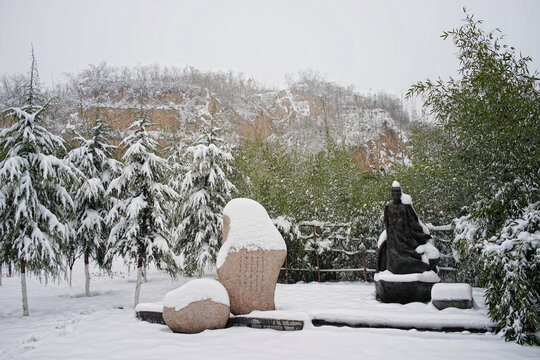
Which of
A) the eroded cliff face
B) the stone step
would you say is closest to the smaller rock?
the stone step

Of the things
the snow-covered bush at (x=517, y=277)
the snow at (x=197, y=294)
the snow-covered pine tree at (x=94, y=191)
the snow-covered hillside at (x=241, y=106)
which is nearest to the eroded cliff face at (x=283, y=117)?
the snow-covered hillside at (x=241, y=106)

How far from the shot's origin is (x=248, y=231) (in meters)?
5.07

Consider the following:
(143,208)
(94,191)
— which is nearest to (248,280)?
(143,208)

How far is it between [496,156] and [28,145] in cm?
925

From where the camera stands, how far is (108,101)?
159 ft

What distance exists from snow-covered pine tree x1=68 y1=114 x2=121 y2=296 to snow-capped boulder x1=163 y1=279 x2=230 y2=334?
6279 millimetres

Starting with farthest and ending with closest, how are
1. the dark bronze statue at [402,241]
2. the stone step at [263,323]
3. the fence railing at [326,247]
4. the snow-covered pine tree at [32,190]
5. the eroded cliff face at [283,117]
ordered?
the eroded cliff face at [283,117] < the fence railing at [326,247] < the snow-covered pine tree at [32,190] < the dark bronze statue at [402,241] < the stone step at [263,323]

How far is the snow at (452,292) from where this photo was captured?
4590 mm

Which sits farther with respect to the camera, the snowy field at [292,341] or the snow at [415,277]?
the snow at [415,277]

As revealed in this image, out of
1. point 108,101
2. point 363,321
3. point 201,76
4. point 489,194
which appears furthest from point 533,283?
point 201,76

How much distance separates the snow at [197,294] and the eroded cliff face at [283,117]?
3116 cm

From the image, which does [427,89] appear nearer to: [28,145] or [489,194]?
[489,194]

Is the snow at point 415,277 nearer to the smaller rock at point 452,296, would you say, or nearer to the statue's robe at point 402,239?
the statue's robe at point 402,239

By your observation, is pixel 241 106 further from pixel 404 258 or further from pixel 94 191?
pixel 404 258
